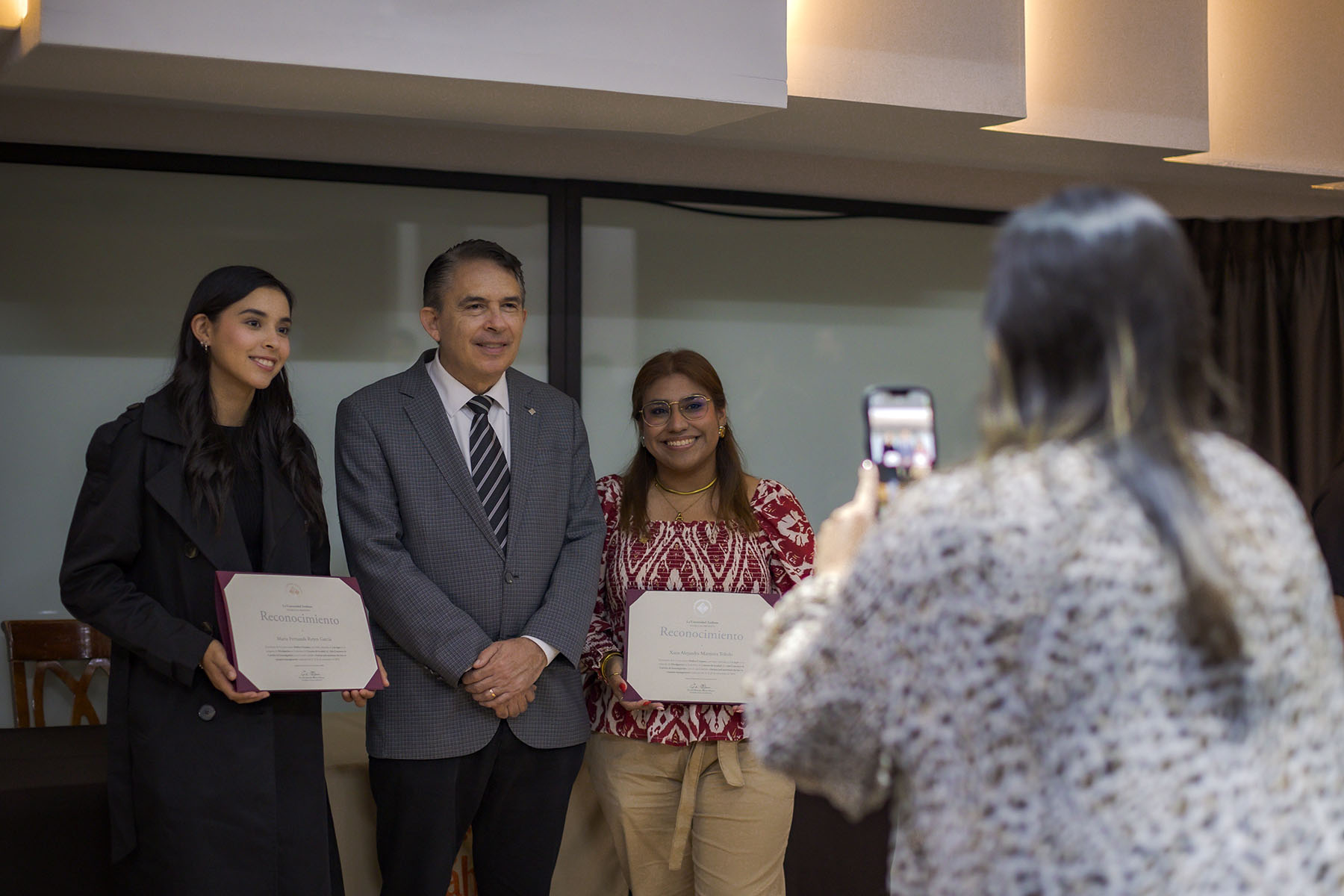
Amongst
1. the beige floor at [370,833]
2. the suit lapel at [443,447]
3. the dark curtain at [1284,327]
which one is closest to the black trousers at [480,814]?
the beige floor at [370,833]

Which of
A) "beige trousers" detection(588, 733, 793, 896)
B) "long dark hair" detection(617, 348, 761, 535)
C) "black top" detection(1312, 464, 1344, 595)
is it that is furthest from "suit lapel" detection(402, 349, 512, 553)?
"black top" detection(1312, 464, 1344, 595)

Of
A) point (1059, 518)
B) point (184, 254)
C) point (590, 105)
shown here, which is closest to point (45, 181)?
point (184, 254)

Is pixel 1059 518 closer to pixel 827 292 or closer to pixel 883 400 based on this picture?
pixel 883 400

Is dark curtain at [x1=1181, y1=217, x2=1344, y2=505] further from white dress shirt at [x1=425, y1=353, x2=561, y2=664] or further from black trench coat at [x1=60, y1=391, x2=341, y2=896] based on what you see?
black trench coat at [x1=60, y1=391, x2=341, y2=896]

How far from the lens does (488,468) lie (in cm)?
288

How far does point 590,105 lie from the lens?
343 cm

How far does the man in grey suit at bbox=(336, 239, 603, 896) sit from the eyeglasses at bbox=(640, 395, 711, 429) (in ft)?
0.78

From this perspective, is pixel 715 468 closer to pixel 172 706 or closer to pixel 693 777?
pixel 693 777

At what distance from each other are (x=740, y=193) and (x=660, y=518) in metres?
1.82

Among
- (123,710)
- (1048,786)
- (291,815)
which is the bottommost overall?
(291,815)

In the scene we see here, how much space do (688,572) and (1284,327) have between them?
313cm

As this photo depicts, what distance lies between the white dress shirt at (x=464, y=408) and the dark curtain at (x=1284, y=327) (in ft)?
10.3

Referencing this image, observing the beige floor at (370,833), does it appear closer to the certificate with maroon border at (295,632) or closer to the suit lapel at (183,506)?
the certificate with maroon border at (295,632)

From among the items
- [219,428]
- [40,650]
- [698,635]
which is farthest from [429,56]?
[40,650]
